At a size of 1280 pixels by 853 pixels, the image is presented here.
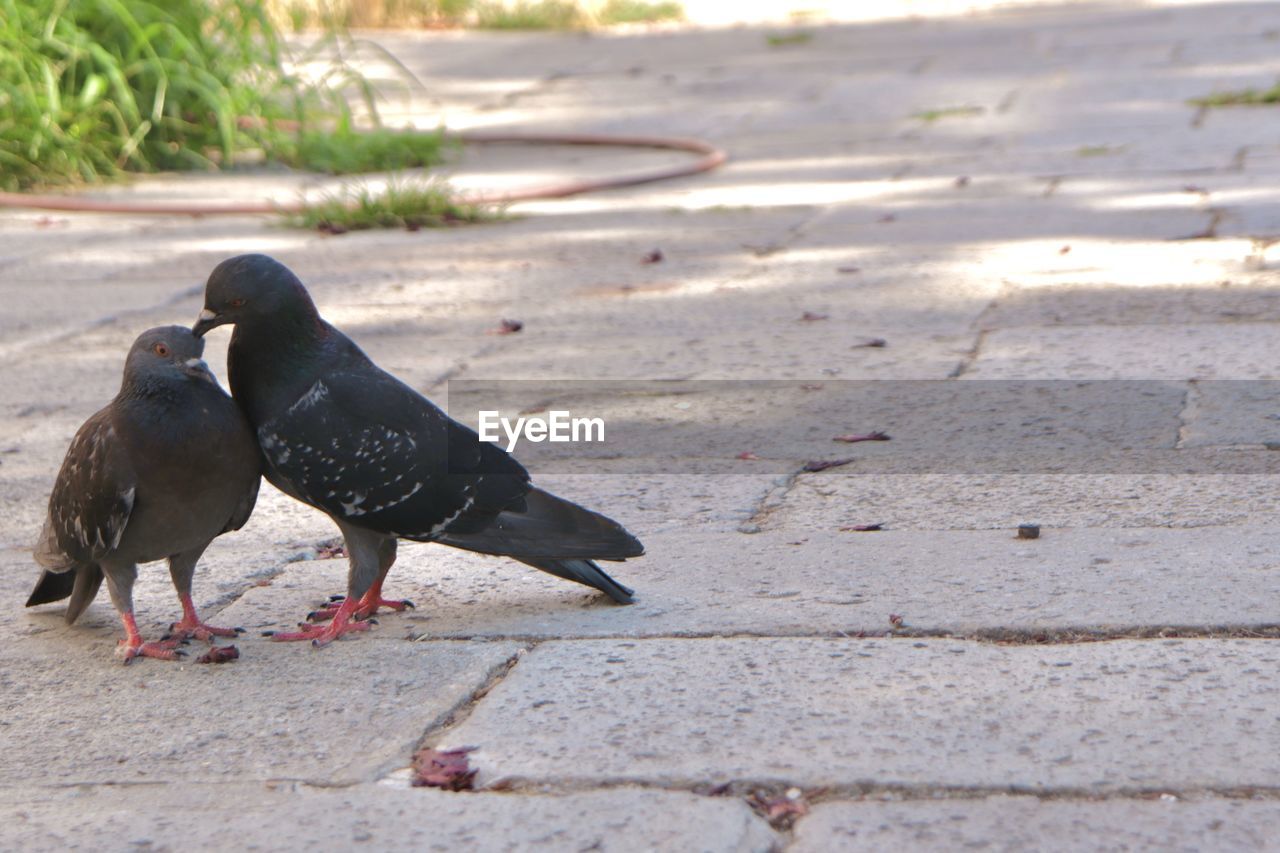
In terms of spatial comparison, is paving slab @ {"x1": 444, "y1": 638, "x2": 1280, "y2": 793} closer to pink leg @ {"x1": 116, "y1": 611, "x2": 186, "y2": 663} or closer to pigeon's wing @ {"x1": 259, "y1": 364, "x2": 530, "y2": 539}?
pigeon's wing @ {"x1": 259, "y1": 364, "x2": 530, "y2": 539}

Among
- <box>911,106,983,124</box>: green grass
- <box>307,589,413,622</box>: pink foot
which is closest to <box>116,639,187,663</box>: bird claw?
<box>307,589,413,622</box>: pink foot

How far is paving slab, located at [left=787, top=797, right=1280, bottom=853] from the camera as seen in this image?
7.30 ft

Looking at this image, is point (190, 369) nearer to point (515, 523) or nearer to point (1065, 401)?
point (515, 523)

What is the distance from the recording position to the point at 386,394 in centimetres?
319

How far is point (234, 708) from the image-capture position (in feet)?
9.38

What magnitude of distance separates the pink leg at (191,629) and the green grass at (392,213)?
4.55m

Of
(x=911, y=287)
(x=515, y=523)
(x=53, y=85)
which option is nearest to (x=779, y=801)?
(x=515, y=523)

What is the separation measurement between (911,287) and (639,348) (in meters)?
1.19

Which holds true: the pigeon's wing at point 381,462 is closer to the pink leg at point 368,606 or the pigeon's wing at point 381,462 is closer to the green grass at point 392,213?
the pink leg at point 368,606

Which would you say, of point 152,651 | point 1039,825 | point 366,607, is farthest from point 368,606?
point 1039,825

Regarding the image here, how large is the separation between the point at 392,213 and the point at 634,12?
10348 mm

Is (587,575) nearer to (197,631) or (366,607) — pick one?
(366,607)

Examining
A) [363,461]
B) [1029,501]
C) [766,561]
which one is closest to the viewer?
[363,461]

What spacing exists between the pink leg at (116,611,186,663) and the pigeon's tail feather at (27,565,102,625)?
0.16 meters
